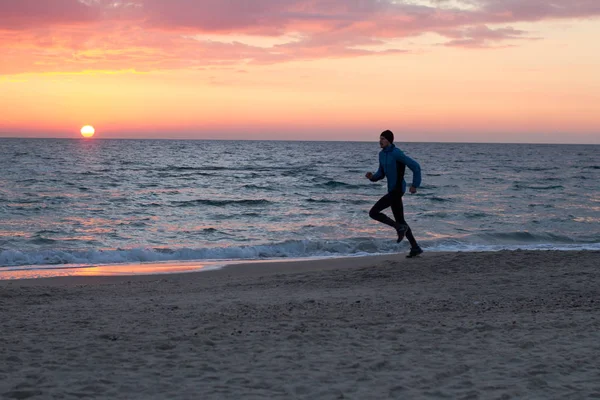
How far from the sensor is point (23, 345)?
17.6 ft

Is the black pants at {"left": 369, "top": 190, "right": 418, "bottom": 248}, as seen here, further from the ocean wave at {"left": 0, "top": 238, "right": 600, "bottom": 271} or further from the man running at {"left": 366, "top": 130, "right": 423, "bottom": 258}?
the ocean wave at {"left": 0, "top": 238, "right": 600, "bottom": 271}

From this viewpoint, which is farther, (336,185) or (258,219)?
(336,185)

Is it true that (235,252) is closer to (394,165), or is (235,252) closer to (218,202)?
(394,165)

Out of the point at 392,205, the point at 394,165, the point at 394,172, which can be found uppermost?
the point at 394,165

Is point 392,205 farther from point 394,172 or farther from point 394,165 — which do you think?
point 394,165

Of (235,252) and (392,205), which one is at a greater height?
(392,205)

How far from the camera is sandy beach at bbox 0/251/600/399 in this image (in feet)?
14.3

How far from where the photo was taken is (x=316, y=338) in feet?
18.3

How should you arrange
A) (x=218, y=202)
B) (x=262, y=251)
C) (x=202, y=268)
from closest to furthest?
(x=202, y=268), (x=262, y=251), (x=218, y=202)

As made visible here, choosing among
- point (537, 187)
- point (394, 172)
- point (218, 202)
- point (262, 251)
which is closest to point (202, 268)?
point (262, 251)

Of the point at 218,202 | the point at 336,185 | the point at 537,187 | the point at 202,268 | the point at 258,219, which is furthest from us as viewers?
the point at 336,185

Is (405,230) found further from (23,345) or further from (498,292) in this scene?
(23,345)

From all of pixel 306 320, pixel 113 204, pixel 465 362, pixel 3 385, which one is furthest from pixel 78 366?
pixel 113 204

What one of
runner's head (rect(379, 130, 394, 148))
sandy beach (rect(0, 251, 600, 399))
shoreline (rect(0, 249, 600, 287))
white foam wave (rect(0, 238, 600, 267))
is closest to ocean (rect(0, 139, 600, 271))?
white foam wave (rect(0, 238, 600, 267))
